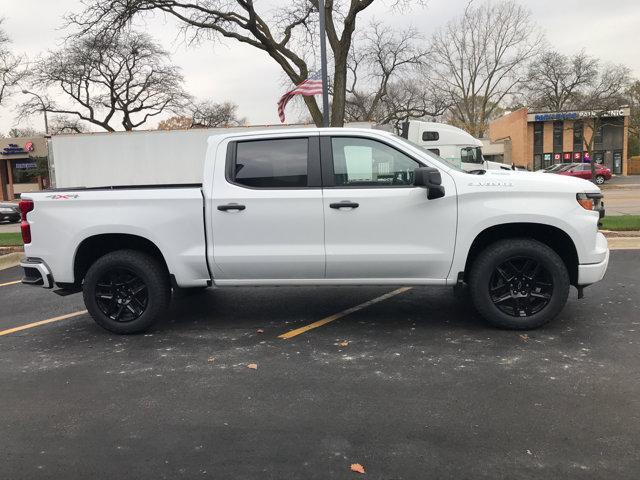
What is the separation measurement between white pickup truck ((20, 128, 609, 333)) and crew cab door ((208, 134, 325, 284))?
1cm

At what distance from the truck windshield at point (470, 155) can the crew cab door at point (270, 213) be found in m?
15.1

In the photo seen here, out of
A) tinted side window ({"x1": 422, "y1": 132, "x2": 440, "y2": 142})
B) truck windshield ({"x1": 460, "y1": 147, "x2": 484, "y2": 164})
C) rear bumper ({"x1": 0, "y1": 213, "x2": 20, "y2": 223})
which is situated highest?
tinted side window ({"x1": 422, "y1": 132, "x2": 440, "y2": 142})

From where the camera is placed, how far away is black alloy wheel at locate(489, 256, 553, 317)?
201 inches

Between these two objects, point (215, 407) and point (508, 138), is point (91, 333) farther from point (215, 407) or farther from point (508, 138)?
point (508, 138)

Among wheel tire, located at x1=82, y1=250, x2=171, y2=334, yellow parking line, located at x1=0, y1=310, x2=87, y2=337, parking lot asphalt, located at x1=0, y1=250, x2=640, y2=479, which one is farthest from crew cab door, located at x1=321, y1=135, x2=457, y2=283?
yellow parking line, located at x1=0, y1=310, x2=87, y2=337

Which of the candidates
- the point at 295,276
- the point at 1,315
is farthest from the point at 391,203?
the point at 1,315

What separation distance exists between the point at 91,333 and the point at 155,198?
1628mm

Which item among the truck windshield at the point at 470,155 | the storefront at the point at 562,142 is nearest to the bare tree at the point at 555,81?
the storefront at the point at 562,142

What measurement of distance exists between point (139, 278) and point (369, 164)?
8.33 ft

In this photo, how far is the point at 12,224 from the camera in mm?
23078

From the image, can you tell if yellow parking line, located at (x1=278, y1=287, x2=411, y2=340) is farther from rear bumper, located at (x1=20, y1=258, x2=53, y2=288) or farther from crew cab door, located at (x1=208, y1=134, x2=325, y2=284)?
→ rear bumper, located at (x1=20, y1=258, x2=53, y2=288)

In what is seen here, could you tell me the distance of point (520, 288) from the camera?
5.16 m

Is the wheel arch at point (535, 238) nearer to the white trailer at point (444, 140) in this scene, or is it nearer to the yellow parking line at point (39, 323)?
the yellow parking line at point (39, 323)

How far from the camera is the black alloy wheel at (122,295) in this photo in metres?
5.48
